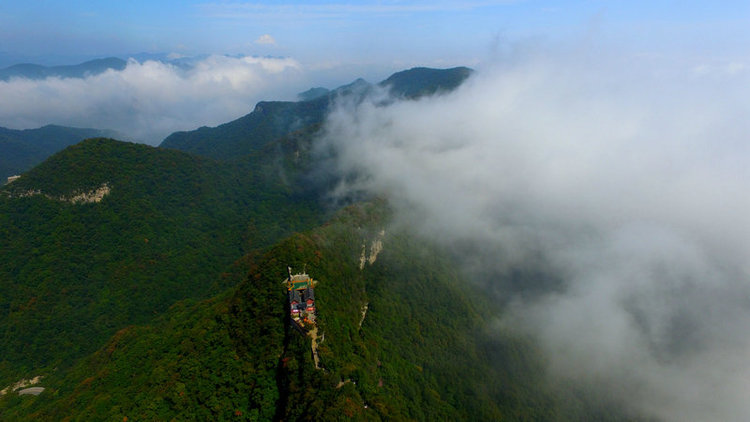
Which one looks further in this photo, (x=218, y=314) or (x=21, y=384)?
(x=21, y=384)

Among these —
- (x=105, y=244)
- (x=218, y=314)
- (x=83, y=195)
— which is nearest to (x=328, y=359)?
(x=218, y=314)

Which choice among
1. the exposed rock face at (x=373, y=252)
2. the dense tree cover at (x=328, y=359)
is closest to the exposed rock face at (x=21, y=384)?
the dense tree cover at (x=328, y=359)

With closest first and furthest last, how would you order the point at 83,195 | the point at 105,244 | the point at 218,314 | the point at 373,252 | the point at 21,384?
the point at 218,314 → the point at 21,384 → the point at 373,252 → the point at 105,244 → the point at 83,195

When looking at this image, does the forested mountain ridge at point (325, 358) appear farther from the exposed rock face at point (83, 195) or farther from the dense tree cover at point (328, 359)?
the exposed rock face at point (83, 195)

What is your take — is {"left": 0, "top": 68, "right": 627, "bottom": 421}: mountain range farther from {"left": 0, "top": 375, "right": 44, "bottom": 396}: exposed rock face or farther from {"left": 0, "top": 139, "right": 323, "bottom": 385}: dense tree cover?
{"left": 0, "top": 375, "right": 44, "bottom": 396}: exposed rock face

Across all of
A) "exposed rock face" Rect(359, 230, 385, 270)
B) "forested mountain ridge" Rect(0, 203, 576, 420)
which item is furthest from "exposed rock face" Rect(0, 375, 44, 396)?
"exposed rock face" Rect(359, 230, 385, 270)

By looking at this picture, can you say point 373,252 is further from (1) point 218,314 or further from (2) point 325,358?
(2) point 325,358

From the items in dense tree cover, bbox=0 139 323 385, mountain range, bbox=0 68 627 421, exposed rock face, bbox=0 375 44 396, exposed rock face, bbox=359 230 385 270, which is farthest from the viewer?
exposed rock face, bbox=359 230 385 270
